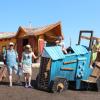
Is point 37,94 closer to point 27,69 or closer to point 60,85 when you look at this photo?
point 60,85

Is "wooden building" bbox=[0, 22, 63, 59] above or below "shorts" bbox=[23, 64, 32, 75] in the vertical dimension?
above

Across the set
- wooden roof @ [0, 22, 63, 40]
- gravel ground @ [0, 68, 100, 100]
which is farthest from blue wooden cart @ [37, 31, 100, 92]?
wooden roof @ [0, 22, 63, 40]

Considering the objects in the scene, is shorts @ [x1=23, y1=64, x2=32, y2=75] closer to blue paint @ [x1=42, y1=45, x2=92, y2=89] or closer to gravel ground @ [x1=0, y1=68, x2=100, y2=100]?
gravel ground @ [x1=0, y1=68, x2=100, y2=100]

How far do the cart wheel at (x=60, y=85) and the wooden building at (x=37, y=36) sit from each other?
17994mm

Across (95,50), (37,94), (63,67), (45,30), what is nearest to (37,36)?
(45,30)

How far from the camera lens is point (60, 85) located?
12.8 metres

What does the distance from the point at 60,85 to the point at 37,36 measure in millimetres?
18954

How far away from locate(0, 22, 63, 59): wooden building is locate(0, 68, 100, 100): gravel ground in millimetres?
17973

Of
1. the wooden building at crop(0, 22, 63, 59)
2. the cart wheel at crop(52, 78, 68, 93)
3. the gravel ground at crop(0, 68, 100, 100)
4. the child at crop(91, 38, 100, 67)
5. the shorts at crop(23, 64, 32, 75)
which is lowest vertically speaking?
the gravel ground at crop(0, 68, 100, 100)

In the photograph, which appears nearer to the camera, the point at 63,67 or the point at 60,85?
the point at 60,85

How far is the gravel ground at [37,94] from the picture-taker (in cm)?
1156

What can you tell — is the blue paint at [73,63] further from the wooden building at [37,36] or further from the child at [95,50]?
the wooden building at [37,36]

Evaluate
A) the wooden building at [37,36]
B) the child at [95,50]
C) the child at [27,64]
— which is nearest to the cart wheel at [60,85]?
the child at [27,64]

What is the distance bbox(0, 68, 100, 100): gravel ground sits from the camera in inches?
455
